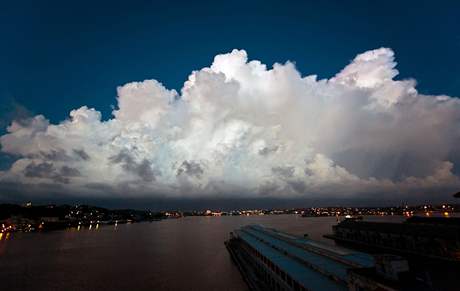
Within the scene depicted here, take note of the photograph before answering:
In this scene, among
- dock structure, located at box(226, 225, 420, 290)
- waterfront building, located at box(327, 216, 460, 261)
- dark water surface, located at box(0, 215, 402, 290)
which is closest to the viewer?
dock structure, located at box(226, 225, 420, 290)

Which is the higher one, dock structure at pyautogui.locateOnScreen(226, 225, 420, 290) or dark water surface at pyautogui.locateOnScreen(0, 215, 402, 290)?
dock structure at pyautogui.locateOnScreen(226, 225, 420, 290)

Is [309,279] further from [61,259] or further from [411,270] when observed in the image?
[61,259]

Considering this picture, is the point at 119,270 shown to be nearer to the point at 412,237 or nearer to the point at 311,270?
the point at 311,270

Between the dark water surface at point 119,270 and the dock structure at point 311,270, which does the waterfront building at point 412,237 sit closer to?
the dock structure at point 311,270

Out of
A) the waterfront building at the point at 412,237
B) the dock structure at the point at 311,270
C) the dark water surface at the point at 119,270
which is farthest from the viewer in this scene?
the waterfront building at the point at 412,237

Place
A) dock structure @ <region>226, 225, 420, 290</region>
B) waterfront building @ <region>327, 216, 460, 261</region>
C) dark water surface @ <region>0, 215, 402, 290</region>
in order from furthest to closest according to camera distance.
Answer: waterfront building @ <region>327, 216, 460, 261</region> → dark water surface @ <region>0, 215, 402, 290</region> → dock structure @ <region>226, 225, 420, 290</region>

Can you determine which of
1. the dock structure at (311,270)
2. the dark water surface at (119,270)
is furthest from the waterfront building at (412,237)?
the dark water surface at (119,270)

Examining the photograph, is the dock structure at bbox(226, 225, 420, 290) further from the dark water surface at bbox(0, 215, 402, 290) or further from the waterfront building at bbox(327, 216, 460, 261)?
the waterfront building at bbox(327, 216, 460, 261)

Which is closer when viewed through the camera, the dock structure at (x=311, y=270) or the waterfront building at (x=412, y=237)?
the dock structure at (x=311, y=270)

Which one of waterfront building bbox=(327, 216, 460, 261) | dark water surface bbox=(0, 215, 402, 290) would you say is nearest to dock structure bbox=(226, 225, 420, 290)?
dark water surface bbox=(0, 215, 402, 290)
